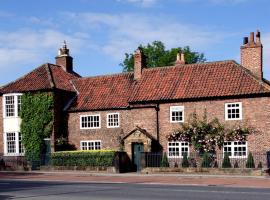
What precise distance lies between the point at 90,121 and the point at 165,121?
725cm

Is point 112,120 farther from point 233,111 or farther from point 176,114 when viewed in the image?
point 233,111

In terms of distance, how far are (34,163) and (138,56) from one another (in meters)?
13.0

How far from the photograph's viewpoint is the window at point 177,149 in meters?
36.5

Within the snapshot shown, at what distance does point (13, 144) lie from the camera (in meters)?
42.5

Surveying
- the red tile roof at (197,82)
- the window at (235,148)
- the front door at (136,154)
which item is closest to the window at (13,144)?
the front door at (136,154)

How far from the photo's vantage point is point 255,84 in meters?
34.7

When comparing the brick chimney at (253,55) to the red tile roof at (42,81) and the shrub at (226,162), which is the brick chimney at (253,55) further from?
the red tile roof at (42,81)

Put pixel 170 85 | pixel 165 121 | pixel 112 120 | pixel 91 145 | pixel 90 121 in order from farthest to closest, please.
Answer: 1. pixel 90 121
2. pixel 91 145
3. pixel 112 120
4. pixel 170 85
5. pixel 165 121

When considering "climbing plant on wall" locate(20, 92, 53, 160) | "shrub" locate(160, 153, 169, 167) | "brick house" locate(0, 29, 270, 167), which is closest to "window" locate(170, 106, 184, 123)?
"brick house" locate(0, 29, 270, 167)

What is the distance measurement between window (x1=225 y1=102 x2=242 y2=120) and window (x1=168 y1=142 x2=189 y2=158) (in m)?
3.97

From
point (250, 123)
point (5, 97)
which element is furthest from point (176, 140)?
point (5, 97)

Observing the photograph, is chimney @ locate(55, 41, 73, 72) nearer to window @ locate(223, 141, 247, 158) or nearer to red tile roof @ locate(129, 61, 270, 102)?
red tile roof @ locate(129, 61, 270, 102)

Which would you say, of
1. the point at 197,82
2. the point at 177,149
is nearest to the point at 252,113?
the point at 197,82

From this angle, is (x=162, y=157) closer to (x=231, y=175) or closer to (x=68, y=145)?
(x=231, y=175)
